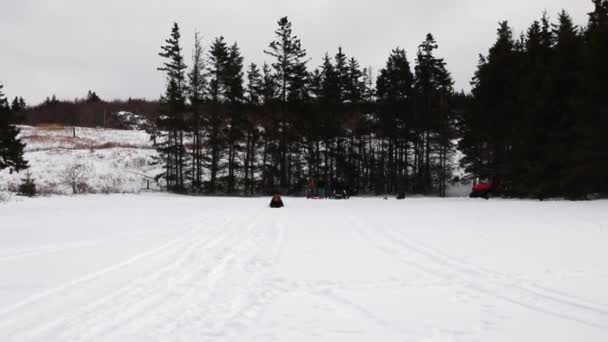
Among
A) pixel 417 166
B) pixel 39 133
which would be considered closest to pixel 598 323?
pixel 417 166

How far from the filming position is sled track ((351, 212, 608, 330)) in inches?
164

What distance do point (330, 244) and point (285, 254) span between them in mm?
1515

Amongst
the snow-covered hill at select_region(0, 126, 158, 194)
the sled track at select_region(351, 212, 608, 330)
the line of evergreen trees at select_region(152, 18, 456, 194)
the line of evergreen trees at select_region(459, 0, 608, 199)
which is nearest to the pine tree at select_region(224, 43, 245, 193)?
the line of evergreen trees at select_region(152, 18, 456, 194)

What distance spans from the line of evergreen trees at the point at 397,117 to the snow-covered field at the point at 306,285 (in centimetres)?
1398

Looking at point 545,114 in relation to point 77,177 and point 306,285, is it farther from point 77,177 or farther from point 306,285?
point 77,177

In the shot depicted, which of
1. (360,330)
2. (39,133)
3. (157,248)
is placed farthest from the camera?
(39,133)

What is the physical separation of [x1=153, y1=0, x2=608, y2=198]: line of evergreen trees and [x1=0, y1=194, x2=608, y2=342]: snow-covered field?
13982 millimetres

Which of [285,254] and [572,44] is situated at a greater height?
[572,44]

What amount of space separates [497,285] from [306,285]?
250cm

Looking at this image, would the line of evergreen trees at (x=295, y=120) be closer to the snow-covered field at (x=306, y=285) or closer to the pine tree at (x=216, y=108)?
the pine tree at (x=216, y=108)

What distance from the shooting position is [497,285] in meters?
5.26

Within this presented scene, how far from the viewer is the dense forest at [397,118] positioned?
22.3 meters

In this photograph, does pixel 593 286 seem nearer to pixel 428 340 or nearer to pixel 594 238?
pixel 428 340

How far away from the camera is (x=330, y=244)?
876 cm
